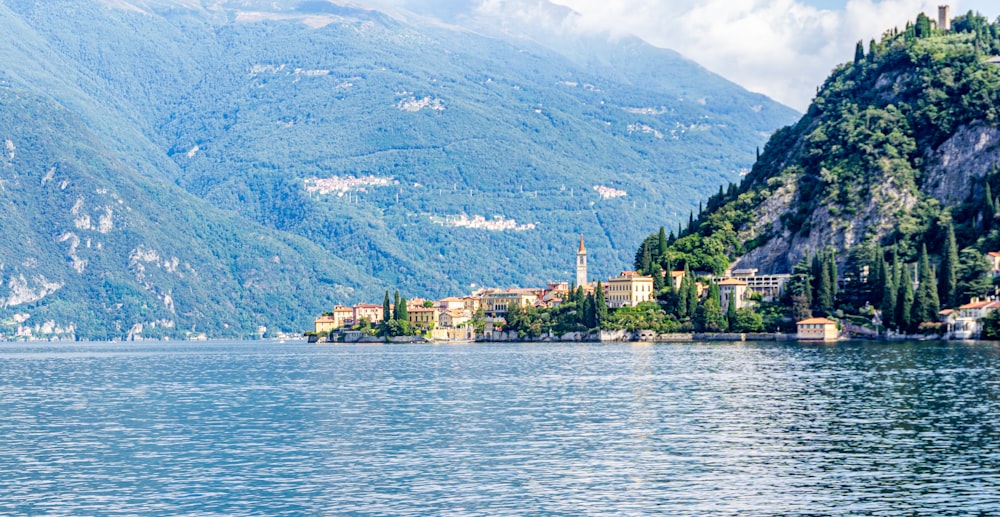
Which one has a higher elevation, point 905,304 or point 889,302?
point 889,302

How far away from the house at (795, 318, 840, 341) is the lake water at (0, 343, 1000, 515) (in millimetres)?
75741

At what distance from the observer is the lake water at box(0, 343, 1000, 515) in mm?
49875

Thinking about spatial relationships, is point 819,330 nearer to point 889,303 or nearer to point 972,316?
point 889,303

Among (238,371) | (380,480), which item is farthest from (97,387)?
(380,480)

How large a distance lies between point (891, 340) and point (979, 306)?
1070 cm

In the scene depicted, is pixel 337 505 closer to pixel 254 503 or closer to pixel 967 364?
pixel 254 503

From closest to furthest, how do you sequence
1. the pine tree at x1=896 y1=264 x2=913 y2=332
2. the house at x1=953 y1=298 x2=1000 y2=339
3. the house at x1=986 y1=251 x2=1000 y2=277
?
the house at x1=953 y1=298 x2=1000 y2=339 → the pine tree at x1=896 y1=264 x2=913 y2=332 → the house at x1=986 y1=251 x2=1000 y2=277

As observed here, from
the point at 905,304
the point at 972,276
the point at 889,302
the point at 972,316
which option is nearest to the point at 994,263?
the point at 972,276

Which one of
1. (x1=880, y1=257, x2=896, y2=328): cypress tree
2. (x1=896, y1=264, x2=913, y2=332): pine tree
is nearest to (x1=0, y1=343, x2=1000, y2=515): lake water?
(x1=896, y1=264, x2=913, y2=332): pine tree

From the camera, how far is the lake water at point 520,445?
49.9 meters

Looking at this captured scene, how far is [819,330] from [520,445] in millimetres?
131315

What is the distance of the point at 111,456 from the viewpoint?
61.8 metres

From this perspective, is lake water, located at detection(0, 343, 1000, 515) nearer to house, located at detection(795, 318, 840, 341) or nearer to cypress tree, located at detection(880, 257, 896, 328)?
cypress tree, located at detection(880, 257, 896, 328)

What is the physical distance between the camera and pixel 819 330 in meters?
189
